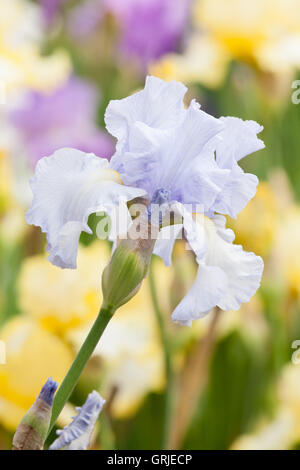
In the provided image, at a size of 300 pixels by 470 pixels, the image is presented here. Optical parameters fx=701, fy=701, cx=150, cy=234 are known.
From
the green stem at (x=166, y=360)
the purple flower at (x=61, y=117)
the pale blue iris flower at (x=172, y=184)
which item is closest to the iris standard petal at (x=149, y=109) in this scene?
the pale blue iris flower at (x=172, y=184)

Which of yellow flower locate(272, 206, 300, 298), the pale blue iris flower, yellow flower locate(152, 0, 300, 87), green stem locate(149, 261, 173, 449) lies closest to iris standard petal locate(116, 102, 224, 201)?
the pale blue iris flower

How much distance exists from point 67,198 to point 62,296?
8.1 inches

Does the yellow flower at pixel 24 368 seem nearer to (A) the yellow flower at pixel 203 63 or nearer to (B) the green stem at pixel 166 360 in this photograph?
(B) the green stem at pixel 166 360

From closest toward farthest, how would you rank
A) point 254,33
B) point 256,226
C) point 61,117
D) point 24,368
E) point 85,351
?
point 85,351, point 24,368, point 256,226, point 254,33, point 61,117

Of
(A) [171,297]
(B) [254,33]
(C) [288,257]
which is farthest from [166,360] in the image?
(B) [254,33]

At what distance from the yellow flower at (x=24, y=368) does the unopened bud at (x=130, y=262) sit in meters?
0.18

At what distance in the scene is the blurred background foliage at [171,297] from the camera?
17.2 inches

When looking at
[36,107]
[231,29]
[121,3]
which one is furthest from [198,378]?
[121,3]

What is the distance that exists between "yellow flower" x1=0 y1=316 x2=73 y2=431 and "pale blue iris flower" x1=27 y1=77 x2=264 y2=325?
0.54ft

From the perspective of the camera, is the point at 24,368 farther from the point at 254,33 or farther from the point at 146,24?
the point at 146,24

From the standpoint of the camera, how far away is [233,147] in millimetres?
263

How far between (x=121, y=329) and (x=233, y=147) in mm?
234

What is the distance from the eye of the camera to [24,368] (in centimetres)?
40

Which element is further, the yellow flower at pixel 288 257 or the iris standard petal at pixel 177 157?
the yellow flower at pixel 288 257
